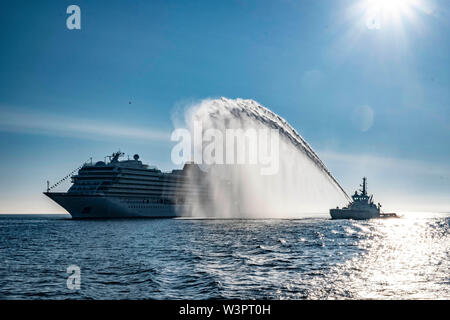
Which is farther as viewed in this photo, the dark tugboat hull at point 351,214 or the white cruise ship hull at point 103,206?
the dark tugboat hull at point 351,214

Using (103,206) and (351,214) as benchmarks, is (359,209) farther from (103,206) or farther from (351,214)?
(103,206)

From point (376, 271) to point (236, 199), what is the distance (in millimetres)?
109813

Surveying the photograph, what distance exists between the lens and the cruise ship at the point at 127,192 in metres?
104

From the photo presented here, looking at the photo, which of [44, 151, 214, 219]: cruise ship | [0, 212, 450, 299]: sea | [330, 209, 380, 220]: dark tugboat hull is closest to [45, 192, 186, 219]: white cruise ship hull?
[44, 151, 214, 219]: cruise ship

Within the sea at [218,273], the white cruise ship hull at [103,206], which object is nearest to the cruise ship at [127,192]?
the white cruise ship hull at [103,206]

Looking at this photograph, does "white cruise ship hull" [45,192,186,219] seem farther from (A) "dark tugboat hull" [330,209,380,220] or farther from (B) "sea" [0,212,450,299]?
(B) "sea" [0,212,450,299]

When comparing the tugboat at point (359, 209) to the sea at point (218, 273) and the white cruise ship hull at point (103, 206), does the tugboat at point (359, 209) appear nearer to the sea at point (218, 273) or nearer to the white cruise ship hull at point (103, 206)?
the white cruise ship hull at point (103, 206)

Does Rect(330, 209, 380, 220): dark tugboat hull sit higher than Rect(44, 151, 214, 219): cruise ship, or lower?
lower

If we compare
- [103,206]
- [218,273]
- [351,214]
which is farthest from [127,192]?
[218,273]

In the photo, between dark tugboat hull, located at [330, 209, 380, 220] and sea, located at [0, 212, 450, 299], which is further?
dark tugboat hull, located at [330, 209, 380, 220]

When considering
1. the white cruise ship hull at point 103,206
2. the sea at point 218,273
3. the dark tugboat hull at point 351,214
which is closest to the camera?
the sea at point 218,273

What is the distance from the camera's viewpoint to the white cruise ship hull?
10200cm

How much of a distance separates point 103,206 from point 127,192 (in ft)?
28.0
